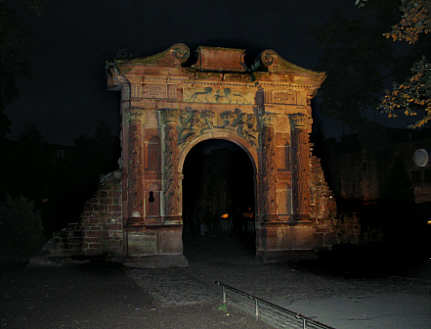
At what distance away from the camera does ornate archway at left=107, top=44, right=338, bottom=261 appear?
587 inches

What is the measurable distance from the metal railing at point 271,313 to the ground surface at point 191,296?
17 cm

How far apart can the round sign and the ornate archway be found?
21.4 m

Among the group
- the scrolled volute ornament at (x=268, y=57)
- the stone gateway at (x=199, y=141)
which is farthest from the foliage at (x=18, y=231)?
the scrolled volute ornament at (x=268, y=57)

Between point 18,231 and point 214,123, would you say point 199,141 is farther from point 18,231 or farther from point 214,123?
point 18,231

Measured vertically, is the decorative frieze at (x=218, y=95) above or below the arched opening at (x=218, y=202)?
above

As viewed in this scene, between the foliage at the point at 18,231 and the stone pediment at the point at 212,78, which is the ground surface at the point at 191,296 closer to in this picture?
the stone pediment at the point at 212,78

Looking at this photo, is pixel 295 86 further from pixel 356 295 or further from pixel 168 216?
pixel 356 295

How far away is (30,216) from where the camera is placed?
2072 centimetres

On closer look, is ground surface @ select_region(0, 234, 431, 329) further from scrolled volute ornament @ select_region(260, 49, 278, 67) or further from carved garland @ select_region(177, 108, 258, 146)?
scrolled volute ornament @ select_region(260, 49, 278, 67)

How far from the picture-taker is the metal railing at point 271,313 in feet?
21.0

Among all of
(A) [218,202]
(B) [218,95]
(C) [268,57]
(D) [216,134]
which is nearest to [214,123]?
(D) [216,134]

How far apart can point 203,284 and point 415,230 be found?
1117cm

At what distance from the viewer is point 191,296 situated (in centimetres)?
984

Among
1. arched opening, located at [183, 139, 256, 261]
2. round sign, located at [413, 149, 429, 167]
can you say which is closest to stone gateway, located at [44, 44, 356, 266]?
arched opening, located at [183, 139, 256, 261]
